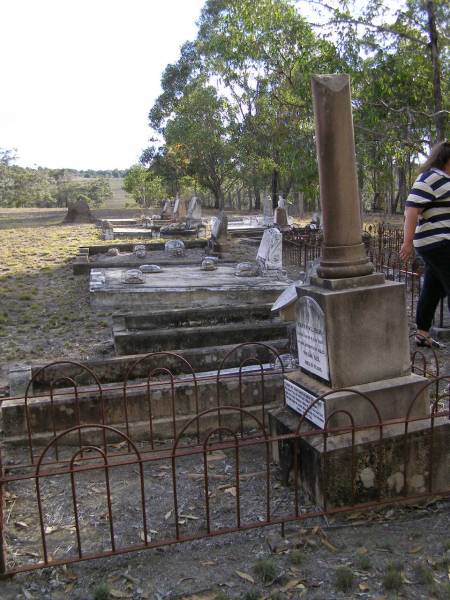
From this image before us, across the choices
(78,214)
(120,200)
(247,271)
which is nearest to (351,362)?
(247,271)

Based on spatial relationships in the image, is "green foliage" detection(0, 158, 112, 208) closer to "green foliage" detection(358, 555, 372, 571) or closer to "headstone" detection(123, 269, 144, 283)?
"headstone" detection(123, 269, 144, 283)

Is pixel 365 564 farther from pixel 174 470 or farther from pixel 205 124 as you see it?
pixel 205 124

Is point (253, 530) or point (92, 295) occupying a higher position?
point (92, 295)

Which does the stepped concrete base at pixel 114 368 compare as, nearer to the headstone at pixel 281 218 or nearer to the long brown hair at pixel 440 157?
the long brown hair at pixel 440 157

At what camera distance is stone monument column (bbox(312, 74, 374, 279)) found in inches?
140

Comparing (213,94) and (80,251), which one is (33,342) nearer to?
(80,251)

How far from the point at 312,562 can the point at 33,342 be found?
563cm

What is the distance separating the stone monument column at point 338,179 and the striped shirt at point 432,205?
46.6 inches

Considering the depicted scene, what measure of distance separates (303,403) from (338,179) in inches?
58.8

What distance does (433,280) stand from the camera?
16.9ft

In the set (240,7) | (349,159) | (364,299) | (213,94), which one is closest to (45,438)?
(364,299)

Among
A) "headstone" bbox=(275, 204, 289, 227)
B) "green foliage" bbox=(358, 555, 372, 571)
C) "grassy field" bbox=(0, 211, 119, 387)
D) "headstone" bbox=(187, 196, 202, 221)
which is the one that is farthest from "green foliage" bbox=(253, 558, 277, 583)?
"headstone" bbox=(187, 196, 202, 221)

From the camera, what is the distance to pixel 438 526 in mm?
3209

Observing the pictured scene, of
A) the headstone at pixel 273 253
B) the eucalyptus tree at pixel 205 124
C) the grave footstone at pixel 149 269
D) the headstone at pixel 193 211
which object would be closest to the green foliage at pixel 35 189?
the eucalyptus tree at pixel 205 124
